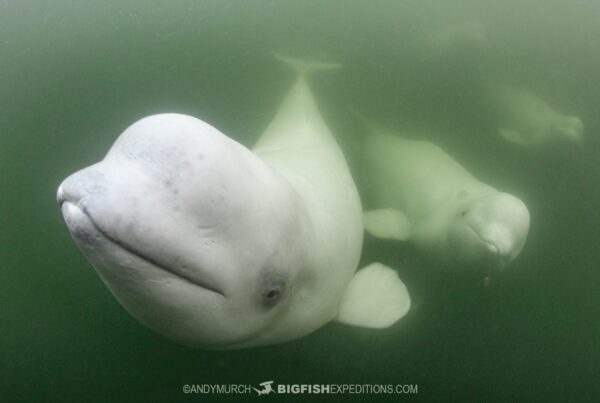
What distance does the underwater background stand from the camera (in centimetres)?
520

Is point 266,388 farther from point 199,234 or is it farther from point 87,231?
point 87,231

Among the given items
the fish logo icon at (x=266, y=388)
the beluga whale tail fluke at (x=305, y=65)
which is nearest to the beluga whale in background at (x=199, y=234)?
the fish logo icon at (x=266, y=388)

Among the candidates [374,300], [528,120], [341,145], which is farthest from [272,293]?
[528,120]

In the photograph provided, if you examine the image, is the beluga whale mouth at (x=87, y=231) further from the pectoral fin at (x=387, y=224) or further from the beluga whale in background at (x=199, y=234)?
the pectoral fin at (x=387, y=224)

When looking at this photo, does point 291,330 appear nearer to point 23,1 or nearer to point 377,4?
point 377,4

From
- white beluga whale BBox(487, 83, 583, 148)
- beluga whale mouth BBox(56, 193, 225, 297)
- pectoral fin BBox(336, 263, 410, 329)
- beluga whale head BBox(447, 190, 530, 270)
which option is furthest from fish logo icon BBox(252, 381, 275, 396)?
white beluga whale BBox(487, 83, 583, 148)

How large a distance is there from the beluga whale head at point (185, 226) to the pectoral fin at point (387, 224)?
2.24 metres

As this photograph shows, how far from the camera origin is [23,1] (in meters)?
7.91

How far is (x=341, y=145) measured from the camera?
245 inches

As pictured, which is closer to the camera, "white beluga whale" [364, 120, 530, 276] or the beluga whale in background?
the beluga whale in background

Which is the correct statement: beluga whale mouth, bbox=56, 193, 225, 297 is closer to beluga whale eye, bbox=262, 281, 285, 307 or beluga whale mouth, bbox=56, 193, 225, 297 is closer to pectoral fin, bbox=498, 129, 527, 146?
beluga whale eye, bbox=262, 281, 285, 307

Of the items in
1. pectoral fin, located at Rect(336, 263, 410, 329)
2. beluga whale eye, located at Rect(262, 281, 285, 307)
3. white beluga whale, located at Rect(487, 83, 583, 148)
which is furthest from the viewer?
white beluga whale, located at Rect(487, 83, 583, 148)

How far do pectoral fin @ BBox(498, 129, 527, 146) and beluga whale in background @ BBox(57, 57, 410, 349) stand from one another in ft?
11.2

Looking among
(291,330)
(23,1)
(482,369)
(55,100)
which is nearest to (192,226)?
(291,330)
